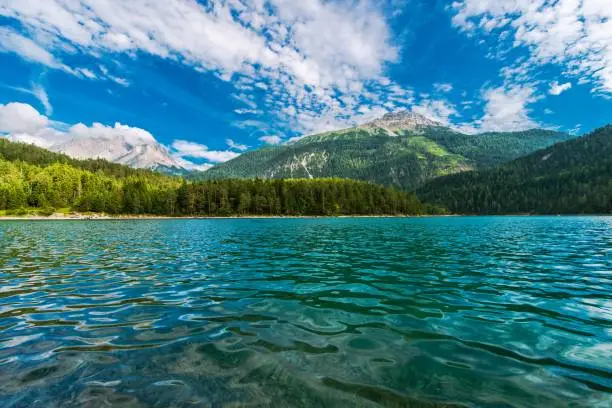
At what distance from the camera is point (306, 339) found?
10281 millimetres

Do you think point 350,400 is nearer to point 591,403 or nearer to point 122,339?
point 591,403

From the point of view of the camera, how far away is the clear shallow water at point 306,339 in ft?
23.3

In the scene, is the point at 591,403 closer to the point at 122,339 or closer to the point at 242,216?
the point at 122,339

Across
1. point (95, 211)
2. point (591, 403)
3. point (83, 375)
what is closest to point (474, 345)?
point (591, 403)

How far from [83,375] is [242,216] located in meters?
189

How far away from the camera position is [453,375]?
787 centimetres

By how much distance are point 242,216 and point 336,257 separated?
169 m

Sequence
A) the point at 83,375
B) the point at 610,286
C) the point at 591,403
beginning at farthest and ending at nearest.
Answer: the point at 610,286
the point at 83,375
the point at 591,403

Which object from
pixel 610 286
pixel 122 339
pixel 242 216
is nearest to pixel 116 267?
pixel 122 339

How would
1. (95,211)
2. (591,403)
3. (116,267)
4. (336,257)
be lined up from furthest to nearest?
1. (95,211)
2. (336,257)
3. (116,267)
4. (591,403)

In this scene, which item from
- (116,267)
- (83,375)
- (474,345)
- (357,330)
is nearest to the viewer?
(83,375)

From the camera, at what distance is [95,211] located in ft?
605

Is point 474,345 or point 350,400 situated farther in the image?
point 474,345

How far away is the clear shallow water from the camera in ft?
23.3
